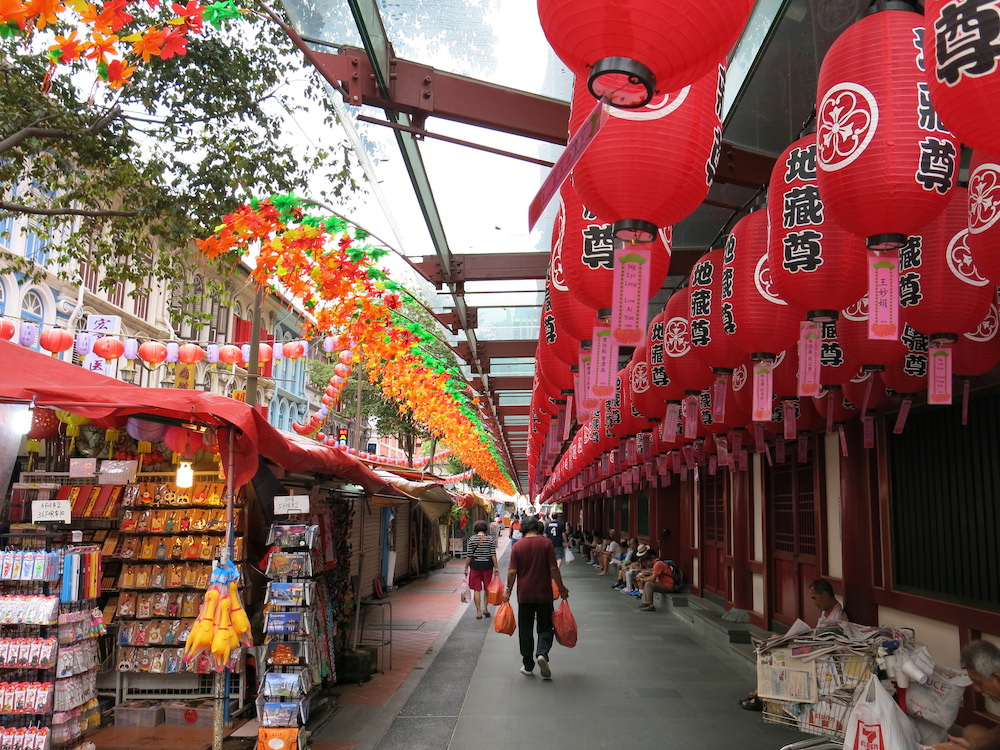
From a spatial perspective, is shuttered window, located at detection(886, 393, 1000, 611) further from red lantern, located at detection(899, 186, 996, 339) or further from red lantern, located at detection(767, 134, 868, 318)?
red lantern, located at detection(767, 134, 868, 318)

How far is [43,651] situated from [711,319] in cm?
558

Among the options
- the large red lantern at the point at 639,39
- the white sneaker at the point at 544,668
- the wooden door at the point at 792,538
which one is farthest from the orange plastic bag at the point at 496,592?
the large red lantern at the point at 639,39

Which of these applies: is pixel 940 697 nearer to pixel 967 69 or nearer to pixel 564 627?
pixel 967 69

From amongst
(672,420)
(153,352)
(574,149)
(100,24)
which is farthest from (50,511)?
(574,149)

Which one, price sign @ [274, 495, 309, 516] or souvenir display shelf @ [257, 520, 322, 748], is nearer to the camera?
souvenir display shelf @ [257, 520, 322, 748]

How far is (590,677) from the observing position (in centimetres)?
883

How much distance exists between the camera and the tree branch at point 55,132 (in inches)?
306

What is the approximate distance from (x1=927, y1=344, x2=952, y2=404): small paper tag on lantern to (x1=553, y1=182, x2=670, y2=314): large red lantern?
156 cm

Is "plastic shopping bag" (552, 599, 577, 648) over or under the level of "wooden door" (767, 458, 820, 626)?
under

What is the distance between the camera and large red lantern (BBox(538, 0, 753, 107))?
2150 mm

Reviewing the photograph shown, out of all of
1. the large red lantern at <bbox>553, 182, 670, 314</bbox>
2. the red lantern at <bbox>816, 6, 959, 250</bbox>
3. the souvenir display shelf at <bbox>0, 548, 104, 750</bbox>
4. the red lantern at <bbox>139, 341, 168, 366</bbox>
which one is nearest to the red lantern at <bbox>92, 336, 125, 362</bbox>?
the red lantern at <bbox>139, 341, 168, 366</bbox>

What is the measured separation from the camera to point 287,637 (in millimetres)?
6332

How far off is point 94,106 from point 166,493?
508 centimetres

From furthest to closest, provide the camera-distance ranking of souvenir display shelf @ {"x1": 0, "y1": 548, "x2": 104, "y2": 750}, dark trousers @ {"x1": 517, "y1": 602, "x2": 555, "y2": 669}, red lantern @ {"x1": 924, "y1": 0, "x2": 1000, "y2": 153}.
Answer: dark trousers @ {"x1": 517, "y1": 602, "x2": 555, "y2": 669}, souvenir display shelf @ {"x1": 0, "y1": 548, "x2": 104, "y2": 750}, red lantern @ {"x1": 924, "y1": 0, "x2": 1000, "y2": 153}
